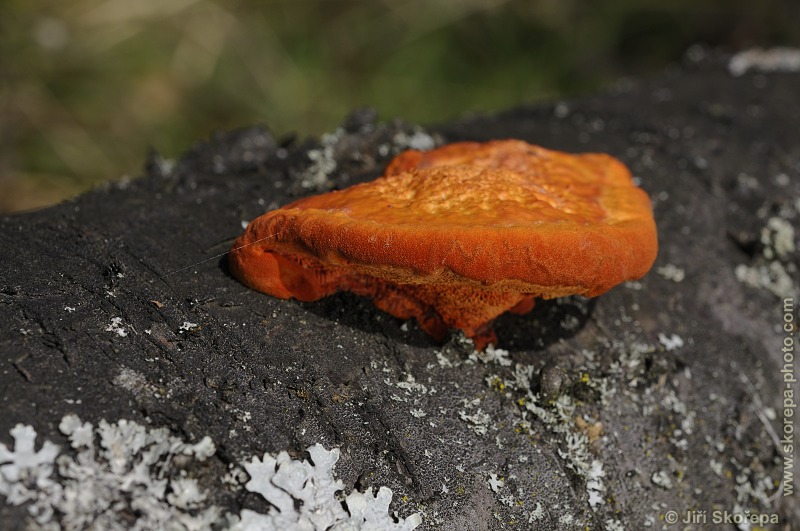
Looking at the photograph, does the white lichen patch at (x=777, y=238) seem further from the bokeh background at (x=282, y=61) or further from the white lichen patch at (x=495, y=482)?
the bokeh background at (x=282, y=61)

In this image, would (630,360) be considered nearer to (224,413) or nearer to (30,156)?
(224,413)

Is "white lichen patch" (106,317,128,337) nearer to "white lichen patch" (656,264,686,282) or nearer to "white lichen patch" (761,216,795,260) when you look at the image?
"white lichen patch" (656,264,686,282)

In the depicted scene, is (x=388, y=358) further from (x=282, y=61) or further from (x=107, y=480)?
(x=282, y=61)

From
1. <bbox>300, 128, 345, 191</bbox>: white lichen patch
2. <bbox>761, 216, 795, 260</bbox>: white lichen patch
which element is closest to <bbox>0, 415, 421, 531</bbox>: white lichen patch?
<bbox>300, 128, 345, 191</bbox>: white lichen patch

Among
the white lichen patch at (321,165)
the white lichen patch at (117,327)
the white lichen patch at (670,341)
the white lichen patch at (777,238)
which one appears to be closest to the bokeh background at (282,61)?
the white lichen patch at (321,165)

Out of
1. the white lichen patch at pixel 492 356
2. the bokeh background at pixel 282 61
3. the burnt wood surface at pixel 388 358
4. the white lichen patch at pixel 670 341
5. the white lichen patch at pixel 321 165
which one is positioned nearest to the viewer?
the burnt wood surface at pixel 388 358

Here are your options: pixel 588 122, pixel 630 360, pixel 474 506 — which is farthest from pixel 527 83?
pixel 474 506

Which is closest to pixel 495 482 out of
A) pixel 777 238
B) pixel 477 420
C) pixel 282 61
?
pixel 477 420
